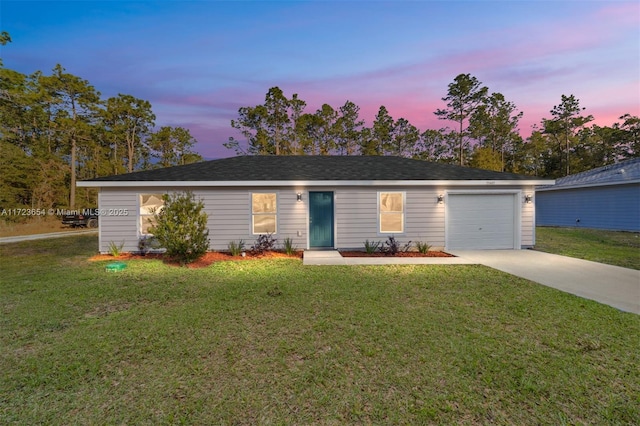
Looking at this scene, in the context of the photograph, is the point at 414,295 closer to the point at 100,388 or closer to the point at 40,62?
the point at 100,388

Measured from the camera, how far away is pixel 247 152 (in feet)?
101

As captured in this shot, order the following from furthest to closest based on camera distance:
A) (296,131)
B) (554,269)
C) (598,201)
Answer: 1. (296,131)
2. (598,201)
3. (554,269)

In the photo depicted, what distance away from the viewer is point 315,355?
114 inches

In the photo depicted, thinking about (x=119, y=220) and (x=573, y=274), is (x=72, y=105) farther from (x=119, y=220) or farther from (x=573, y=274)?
(x=573, y=274)

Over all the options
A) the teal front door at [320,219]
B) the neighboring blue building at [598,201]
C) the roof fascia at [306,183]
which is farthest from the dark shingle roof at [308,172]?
the neighboring blue building at [598,201]

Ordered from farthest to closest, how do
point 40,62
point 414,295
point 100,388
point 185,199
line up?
1. point 40,62
2. point 185,199
3. point 414,295
4. point 100,388

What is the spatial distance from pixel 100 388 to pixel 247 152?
30121mm

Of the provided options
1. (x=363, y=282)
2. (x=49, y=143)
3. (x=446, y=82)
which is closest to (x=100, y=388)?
(x=363, y=282)

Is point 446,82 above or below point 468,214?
above

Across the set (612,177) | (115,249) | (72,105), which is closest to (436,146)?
(612,177)

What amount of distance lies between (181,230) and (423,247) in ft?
23.3

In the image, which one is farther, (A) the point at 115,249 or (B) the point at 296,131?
(B) the point at 296,131

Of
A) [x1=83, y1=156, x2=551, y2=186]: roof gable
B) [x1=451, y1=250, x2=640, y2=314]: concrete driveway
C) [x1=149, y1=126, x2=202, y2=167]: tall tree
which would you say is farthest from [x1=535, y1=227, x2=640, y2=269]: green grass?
[x1=149, y1=126, x2=202, y2=167]: tall tree

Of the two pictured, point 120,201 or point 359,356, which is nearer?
point 359,356
